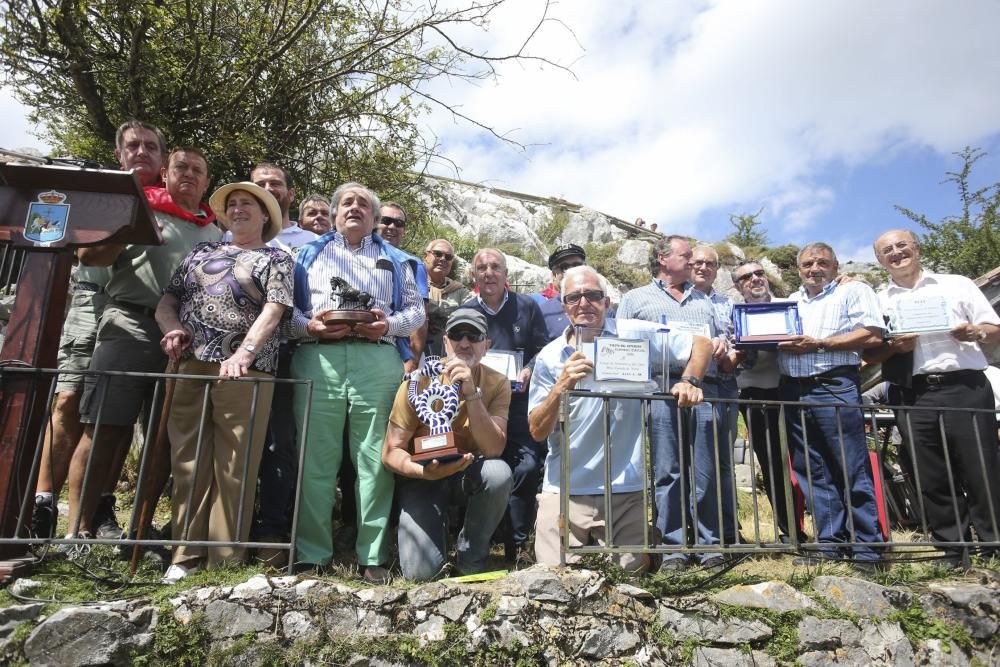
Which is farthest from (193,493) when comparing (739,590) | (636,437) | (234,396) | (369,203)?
(739,590)

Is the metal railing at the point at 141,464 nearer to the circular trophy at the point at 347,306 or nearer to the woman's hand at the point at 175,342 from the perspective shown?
the woman's hand at the point at 175,342

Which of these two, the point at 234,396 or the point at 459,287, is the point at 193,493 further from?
the point at 459,287

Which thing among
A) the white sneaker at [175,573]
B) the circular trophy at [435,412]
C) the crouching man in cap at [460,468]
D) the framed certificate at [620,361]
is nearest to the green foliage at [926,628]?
the framed certificate at [620,361]

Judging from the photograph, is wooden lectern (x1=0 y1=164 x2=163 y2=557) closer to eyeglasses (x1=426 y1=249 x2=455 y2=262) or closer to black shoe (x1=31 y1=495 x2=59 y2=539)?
black shoe (x1=31 y1=495 x2=59 y2=539)

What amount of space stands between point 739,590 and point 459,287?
3.39m

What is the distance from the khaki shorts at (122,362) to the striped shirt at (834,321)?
4050 mm

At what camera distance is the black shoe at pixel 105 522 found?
12.4ft

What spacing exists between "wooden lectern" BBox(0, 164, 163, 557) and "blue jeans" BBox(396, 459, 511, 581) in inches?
72.8

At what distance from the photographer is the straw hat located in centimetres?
390

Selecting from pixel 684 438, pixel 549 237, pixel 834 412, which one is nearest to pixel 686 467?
pixel 684 438

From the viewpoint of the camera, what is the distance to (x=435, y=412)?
3.43 m

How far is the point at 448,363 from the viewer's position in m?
3.48

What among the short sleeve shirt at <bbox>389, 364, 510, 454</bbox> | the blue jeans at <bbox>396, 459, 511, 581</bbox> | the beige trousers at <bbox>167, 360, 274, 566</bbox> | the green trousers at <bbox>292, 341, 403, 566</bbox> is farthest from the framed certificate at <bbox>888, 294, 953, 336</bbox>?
the beige trousers at <bbox>167, 360, 274, 566</bbox>

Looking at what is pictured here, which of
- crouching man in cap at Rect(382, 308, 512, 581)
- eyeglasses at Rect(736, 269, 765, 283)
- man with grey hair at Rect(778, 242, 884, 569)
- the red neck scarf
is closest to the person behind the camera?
crouching man in cap at Rect(382, 308, 512, 581)
